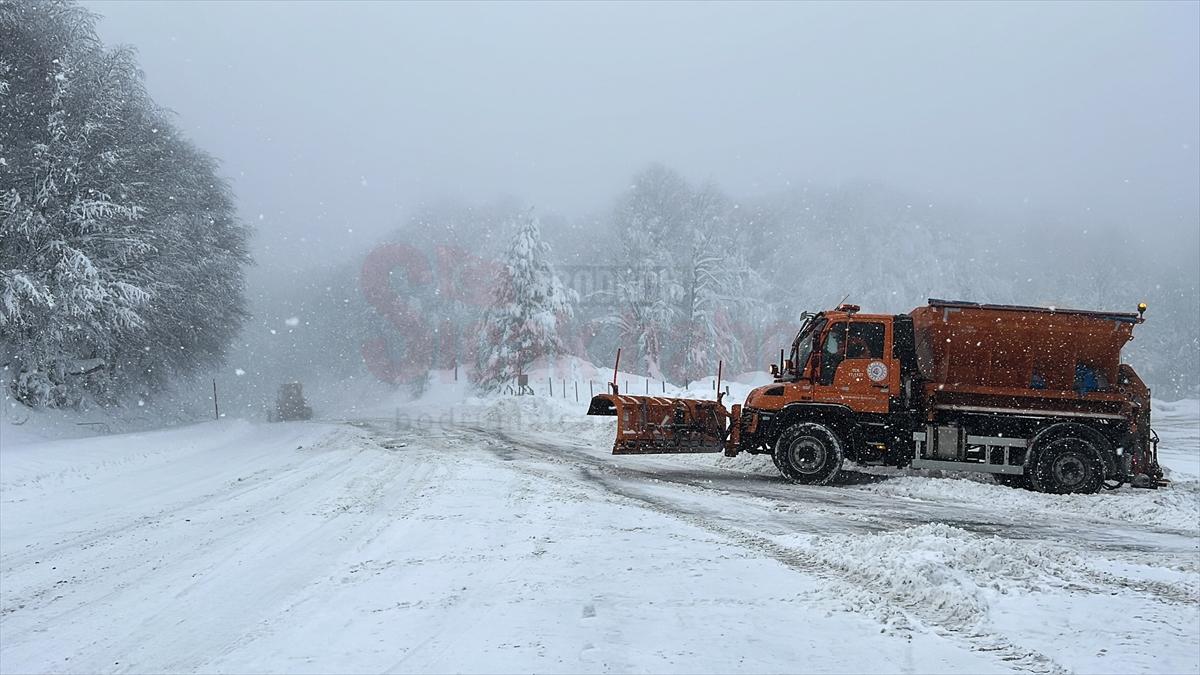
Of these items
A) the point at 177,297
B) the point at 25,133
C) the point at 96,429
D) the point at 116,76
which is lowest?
the point at 96,429

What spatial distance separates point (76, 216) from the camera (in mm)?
18172

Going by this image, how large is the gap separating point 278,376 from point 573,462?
83726 millimetres

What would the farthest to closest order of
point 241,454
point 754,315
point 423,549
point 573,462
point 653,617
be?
1. point 754,315
2. point 241,454
3. point 573,462
4. point 423,549
5. point 653,617

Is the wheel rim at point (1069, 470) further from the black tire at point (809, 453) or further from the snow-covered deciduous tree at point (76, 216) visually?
the snow-covered deciduous tree at point (76, 216)

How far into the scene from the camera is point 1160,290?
6006 centimetres

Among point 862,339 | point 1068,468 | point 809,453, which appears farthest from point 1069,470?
point 809,453

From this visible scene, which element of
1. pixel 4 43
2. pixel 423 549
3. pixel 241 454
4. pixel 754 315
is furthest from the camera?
pixel 754 315

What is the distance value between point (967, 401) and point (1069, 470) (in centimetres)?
181

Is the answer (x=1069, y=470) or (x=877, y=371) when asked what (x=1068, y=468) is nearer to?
(x=1069, y=470)

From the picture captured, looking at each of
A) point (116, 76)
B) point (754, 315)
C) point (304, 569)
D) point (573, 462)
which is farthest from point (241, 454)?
point (754, 315)

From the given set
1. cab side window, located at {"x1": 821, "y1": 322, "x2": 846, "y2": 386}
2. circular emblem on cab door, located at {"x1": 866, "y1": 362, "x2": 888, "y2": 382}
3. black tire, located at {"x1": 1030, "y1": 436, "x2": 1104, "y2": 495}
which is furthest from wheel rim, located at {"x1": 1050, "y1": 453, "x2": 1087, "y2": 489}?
cab side window, located at {"x1": 821, "y1": 322, "x2": 846, "y2": 386}

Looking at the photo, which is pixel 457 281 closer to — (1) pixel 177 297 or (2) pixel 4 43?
(1) pixel 177 297

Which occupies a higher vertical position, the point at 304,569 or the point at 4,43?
the point at 4,43

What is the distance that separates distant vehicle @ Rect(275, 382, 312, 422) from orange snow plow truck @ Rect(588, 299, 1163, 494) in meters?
28.3
